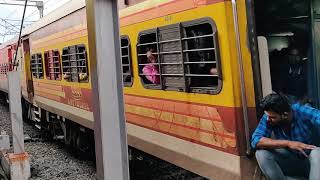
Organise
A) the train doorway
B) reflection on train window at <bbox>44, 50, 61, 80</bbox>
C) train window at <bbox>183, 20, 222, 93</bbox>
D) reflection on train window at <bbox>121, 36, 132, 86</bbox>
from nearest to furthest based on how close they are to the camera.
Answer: train window at <bbox>183, 20, 222, 93</bbox>
the train doorway
reflection on train window at <bbox>121, 36, 132, 86</bbox>
reflection on train window at <bbox>44, 50, 61, 80</bbox>

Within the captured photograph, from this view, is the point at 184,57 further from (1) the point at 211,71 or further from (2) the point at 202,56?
(1) the point at 211,71

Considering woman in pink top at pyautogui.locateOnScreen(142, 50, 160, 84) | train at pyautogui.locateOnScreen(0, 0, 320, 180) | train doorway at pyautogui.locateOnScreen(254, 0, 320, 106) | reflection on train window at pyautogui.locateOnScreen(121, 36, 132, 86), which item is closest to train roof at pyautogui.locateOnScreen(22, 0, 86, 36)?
reflection on train window at pyautogui.locateOnScreen(121, 36, 132, 86)

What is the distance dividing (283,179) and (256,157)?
255mm

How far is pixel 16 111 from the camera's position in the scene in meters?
7.59

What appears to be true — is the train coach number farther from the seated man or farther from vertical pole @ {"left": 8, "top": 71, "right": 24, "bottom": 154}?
vertical pole @ {"left": 8, "top": 71, "right": 24, "bottom": 154}

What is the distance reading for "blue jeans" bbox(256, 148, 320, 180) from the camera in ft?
10.9

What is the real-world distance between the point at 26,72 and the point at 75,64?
656 centimetres

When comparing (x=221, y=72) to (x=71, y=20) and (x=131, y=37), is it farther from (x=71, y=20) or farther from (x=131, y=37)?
(x=71, y=20)

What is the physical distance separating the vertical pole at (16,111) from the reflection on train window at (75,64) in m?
0.97

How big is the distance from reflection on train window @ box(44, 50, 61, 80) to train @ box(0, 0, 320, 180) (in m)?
3.80

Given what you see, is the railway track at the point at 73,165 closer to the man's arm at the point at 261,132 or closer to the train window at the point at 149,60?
the train window at the point at 149,60

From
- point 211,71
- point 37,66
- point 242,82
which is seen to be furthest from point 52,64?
point 242,82

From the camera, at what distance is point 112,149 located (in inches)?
90.3

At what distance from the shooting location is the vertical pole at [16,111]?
24.4 feet
